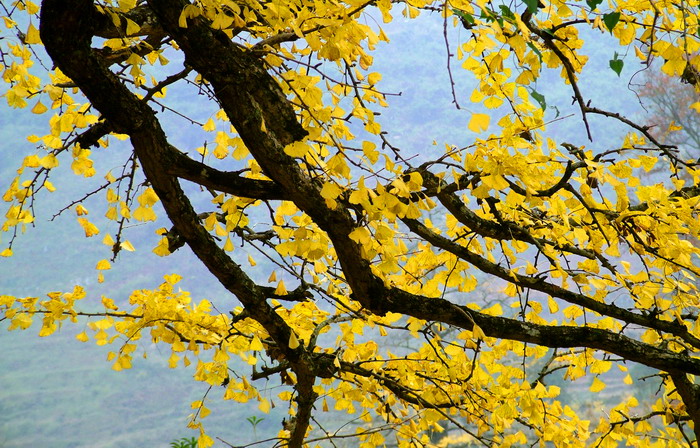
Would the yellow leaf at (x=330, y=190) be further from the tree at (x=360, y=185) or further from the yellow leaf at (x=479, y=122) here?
the yellow leaf at (x=479, y=122)

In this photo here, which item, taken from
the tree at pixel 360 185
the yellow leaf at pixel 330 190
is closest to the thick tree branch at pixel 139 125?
the tree at pixel 360 185

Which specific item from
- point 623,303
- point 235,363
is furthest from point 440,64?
point 235,363

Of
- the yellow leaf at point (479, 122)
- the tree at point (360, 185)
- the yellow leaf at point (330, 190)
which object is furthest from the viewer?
the tree at point (360, 185)

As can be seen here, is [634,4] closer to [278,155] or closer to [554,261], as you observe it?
[554,261]

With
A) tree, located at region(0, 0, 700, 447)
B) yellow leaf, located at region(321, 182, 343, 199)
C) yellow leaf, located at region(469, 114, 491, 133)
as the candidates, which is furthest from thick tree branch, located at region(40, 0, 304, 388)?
yellow leaf, located at region(469, 114, 491, 133)

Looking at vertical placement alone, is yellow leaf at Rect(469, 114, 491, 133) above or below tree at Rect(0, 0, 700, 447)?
below

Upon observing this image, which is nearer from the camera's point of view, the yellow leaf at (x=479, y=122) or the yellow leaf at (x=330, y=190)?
the yellow leaf at (x=479, y=122)

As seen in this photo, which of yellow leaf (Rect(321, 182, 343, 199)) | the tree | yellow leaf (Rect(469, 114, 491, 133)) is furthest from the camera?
the tree

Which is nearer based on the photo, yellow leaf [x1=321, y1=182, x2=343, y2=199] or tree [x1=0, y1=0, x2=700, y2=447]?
yellow leaf [x1=321, y1=182, x2=343, y2=199]

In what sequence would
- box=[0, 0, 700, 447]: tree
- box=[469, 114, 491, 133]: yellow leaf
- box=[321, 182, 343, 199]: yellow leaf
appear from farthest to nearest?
box=[0, 0, 700, 447]: tree
box=[321, 182, 343, 199]: yellow leaf
box=[469, 114, 491, 133]: yellow leaf

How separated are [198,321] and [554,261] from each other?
2.91 feet

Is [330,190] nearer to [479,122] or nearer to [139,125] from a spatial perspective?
[479,122]

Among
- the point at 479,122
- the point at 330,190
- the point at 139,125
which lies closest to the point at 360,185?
the point at 330,190

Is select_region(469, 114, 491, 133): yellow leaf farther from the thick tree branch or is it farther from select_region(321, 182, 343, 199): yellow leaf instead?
the thick tree branch
